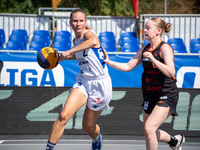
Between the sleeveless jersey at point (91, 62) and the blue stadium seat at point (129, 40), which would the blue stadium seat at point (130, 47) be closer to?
the blue stadium seat at point (129, 40)

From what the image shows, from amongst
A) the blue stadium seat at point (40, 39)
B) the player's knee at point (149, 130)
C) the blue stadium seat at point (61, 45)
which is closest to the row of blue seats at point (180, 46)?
the blue stadium seat at point (61, 45)

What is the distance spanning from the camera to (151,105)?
328 cm

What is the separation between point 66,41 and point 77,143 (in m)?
6.43

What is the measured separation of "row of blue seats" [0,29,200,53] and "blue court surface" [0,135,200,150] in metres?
5.08

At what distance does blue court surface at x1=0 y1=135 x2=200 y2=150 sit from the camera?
4.71 meters

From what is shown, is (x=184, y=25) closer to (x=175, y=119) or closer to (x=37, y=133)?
(x=175, y=119)

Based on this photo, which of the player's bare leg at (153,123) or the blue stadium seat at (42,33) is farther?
the blue stadium seat at (42,33)

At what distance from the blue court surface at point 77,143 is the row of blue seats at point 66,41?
16.7 ft

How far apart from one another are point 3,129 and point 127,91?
114 inches

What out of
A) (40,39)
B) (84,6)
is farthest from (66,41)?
(84,6)

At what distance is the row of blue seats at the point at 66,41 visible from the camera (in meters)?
10.1

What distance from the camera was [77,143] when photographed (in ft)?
Result: 16.4

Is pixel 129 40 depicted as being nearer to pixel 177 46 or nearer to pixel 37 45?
pixel 177 46

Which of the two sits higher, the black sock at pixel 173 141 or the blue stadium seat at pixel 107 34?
the blue stadium seat at pixel 107 34
